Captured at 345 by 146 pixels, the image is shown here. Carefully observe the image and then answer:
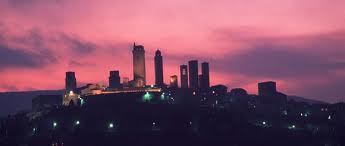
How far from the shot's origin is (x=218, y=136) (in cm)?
14600

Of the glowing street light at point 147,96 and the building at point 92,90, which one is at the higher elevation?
the building at point 92,90

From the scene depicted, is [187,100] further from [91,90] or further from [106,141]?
[106,141]

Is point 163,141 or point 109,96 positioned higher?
point 109,96

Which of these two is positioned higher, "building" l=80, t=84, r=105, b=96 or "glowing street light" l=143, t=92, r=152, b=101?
"building" l=80, t=84, r=105, b=96

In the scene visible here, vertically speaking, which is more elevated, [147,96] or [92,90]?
[92,90]

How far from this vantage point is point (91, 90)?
184 meters

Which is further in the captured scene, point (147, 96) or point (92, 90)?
point (92, 90)

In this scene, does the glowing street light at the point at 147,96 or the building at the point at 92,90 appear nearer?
the glowing street light at the point at 147,96

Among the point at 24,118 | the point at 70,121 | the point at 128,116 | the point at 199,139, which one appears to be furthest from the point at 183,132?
the point at 24,118

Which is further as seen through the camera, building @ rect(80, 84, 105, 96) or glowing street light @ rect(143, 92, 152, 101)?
building @ rect(80, 84, 105, 96)

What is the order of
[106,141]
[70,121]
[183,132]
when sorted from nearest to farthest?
1. [106,141]
2. [183,132]
3. [70,121]

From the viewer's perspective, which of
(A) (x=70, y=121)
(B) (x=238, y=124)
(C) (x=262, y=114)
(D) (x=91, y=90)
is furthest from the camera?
(C) (x=262, y=114)

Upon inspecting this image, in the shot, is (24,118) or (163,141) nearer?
(163,141)

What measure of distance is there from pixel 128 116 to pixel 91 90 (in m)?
37.9
